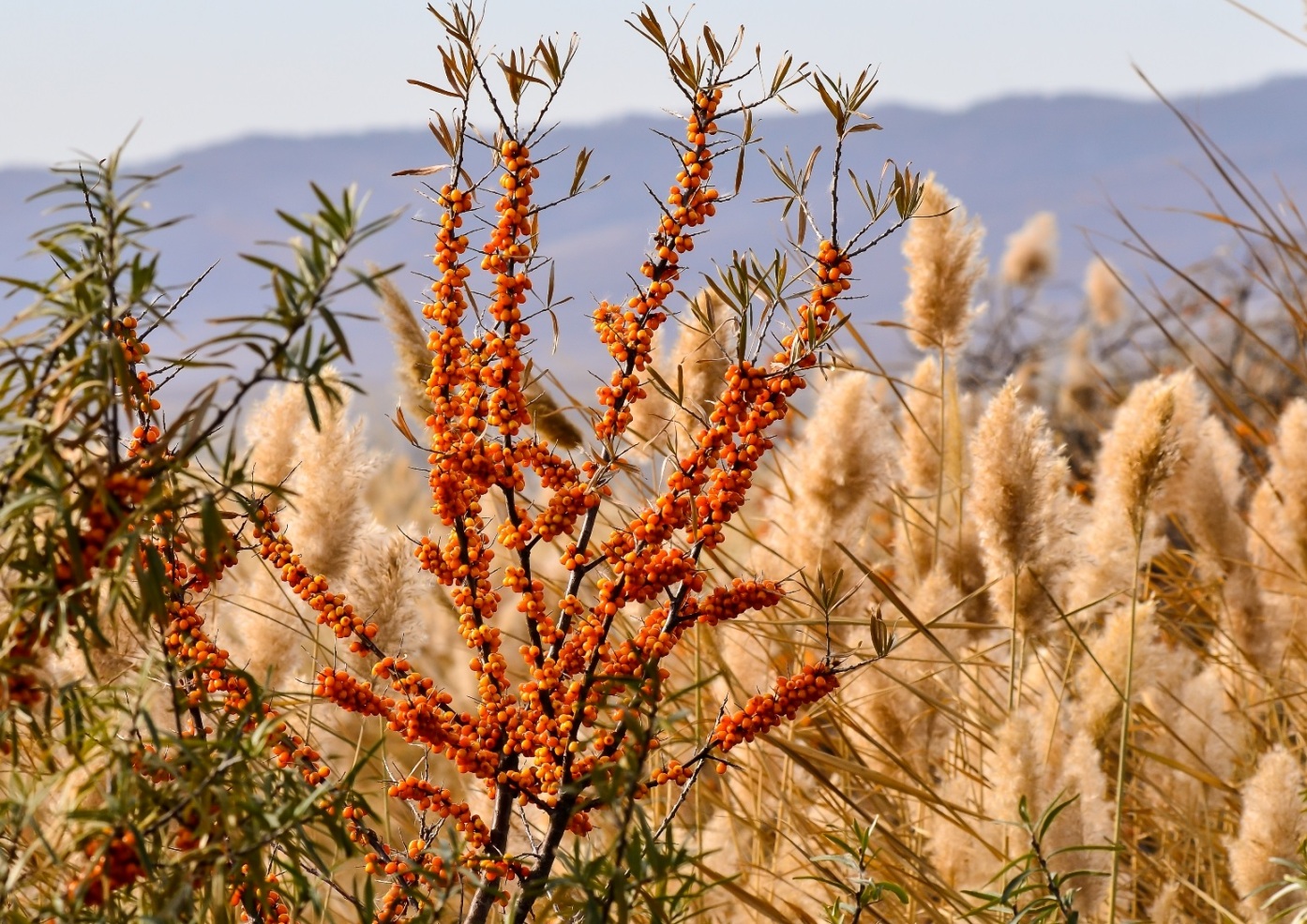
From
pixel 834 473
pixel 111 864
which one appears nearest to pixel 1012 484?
pixel 834 473

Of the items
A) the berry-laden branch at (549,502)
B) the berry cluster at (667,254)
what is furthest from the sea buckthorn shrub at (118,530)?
the berry cluster at (667,254)

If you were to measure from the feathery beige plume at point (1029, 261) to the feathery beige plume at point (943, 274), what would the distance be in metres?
4.55

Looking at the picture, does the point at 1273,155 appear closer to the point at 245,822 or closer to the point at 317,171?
the point at 317,171

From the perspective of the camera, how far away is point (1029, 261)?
680 cm

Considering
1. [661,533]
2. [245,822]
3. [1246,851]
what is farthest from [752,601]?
[1246,851]

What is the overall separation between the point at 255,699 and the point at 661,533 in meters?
0.42

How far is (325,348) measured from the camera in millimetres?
697

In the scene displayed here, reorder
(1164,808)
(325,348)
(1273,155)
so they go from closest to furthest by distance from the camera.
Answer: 1. (325,348)
2. (1164,808)
3. (1273,155)

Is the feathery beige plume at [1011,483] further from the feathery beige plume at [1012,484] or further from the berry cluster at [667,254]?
the berry cluster at [667,254]

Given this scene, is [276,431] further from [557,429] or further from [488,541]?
[488,541]

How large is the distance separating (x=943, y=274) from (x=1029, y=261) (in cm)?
472

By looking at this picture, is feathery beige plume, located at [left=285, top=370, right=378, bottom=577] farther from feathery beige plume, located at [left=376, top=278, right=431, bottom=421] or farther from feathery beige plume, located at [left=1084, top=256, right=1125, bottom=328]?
feathery beige plume, located at [left=1084, top=256, right=1125, bottom=328]

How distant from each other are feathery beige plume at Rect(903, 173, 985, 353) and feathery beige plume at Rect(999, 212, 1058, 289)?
14.9ft

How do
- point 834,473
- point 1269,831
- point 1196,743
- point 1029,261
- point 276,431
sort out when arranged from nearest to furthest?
point 1269,831 → point 276,431 → point 834,473 → point 1196,743 → point 1029,261
